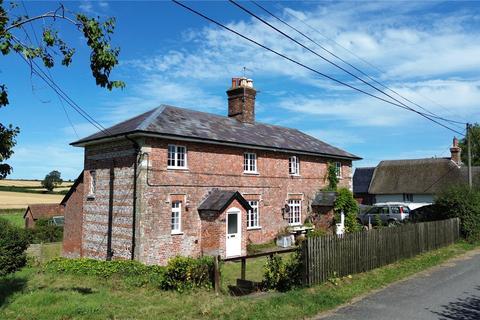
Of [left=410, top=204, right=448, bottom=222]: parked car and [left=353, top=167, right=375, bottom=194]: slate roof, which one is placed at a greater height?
[left=353, top=167, right=375, bottom=194]: slate roof

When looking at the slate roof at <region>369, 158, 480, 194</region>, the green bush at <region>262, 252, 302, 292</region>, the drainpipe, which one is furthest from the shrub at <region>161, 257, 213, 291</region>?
the slate roof at <region>369, 158, 480, 194</region>

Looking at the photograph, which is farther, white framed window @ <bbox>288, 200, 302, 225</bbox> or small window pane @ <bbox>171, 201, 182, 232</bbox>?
white framed window @ <bbox>288, 200, 302, 225</bbox>

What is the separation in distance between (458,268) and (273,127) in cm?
1604

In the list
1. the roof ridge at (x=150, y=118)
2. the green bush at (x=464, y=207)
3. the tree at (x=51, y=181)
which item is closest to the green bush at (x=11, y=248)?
the roof ridge at (x=150, y=118)

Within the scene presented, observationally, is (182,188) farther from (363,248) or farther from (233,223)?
(363,248)

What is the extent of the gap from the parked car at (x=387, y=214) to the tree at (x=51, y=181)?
66350 mm

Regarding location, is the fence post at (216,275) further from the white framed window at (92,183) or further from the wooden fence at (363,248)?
the white framed window at (92,183)

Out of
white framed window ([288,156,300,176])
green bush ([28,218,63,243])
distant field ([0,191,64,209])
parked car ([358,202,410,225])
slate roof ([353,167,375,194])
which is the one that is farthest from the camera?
distant field ([0,191,64,209])

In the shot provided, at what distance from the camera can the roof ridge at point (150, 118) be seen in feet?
63.0

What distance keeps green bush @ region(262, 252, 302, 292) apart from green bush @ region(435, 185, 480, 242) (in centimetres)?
1591

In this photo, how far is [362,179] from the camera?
5131cm

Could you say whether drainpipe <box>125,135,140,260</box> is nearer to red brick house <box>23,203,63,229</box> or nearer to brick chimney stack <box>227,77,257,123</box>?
brick chimney stack <box>227,77,257,123</box>

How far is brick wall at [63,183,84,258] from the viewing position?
2339cm

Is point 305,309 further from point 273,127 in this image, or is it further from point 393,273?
point 273,127
